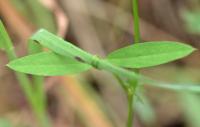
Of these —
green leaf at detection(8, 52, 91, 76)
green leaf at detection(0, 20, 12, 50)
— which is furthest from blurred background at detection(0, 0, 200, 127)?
green leaf at detection(8, 52, 91, 76)

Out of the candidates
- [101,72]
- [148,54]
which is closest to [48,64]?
[148,54]

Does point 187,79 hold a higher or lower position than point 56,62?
higher

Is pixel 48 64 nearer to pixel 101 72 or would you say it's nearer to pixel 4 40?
pixel 4 40

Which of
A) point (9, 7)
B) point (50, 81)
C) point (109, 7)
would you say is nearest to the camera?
point (50, 81)

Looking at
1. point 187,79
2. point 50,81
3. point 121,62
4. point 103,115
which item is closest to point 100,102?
point 103,115

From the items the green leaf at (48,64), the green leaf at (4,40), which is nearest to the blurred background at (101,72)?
the green leaf at (4,40)

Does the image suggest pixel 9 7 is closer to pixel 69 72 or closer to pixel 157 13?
pixel 157 13
